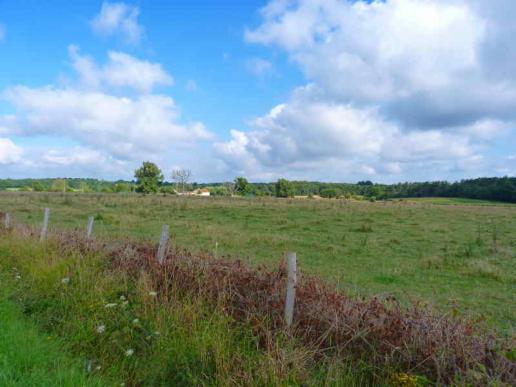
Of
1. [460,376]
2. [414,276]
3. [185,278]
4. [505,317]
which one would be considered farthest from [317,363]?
[414,276]

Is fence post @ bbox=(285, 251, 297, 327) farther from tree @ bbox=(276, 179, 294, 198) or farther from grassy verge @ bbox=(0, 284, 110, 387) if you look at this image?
tree @ bbox=(276, 179, 294, 198)

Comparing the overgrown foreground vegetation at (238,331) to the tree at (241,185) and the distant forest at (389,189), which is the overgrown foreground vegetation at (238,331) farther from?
the tree at (241,185)

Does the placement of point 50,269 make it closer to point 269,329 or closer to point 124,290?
point 124,290

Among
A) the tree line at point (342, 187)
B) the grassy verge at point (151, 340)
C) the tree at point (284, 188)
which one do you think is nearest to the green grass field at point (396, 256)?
the grassy verge at point (151, 340)

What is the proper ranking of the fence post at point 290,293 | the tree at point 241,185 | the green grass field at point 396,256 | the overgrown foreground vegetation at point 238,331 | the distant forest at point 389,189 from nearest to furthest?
the overgrown foreground vegetation at point 238,331 < the fence post at point 290,293 < the green grass field at point 396,256 < the distant forest at point 389,189 < the tree at point 241,185

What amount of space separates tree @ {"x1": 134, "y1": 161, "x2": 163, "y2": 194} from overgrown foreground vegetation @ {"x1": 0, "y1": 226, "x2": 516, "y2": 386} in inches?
3701

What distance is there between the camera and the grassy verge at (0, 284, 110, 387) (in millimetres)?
3406

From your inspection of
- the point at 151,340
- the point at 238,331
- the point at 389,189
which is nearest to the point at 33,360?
the point at 151,340

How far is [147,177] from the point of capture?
97312 mm

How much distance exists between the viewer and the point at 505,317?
7465mm

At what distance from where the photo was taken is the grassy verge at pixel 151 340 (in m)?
3.49

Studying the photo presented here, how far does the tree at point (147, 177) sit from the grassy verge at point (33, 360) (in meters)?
95.5

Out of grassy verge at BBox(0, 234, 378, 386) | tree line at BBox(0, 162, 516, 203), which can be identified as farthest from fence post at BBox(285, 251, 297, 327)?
tree line at BBox(0, 162, 516, 203)

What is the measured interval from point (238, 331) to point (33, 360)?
7.50 feet
